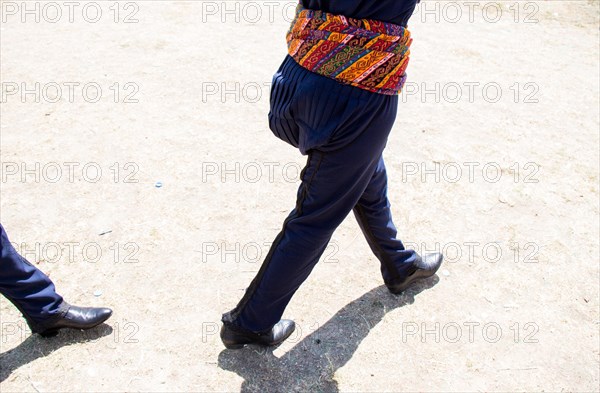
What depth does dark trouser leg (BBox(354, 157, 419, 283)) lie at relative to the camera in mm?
2572

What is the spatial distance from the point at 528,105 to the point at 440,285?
2.34 m

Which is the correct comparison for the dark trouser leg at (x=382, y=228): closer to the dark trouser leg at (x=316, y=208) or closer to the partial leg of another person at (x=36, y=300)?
the dark trouser leg at (x=316, y=208)

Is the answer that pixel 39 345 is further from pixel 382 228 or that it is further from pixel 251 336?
pixel 382 228

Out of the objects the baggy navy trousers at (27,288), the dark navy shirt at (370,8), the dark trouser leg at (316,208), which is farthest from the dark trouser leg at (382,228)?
the baggy navy trousers at (27,288)

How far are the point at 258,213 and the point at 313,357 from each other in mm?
1067

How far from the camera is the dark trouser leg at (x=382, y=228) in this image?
257 cm

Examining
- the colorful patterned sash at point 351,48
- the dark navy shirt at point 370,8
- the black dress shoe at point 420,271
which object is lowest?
the black dress shoe at point 420,271

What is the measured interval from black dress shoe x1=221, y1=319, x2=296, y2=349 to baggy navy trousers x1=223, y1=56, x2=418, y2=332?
4cm

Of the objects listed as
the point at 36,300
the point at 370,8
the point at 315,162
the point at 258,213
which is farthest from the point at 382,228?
the point at 36,300

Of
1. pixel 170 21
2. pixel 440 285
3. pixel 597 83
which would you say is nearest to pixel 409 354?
pixel 440 285

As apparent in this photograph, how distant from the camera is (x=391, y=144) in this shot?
414 centimetres

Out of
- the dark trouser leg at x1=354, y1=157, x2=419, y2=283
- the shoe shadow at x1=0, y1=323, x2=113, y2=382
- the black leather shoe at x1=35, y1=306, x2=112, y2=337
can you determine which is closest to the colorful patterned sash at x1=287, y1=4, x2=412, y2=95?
the dark trouser leg at x1=354, y1=157, x2=419, y2=283

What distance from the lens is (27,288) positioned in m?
2.44

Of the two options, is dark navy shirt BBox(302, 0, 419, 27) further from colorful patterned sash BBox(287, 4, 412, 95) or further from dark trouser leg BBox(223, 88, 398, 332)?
dark trouser leg BBox(223, 88, 398, 332)
